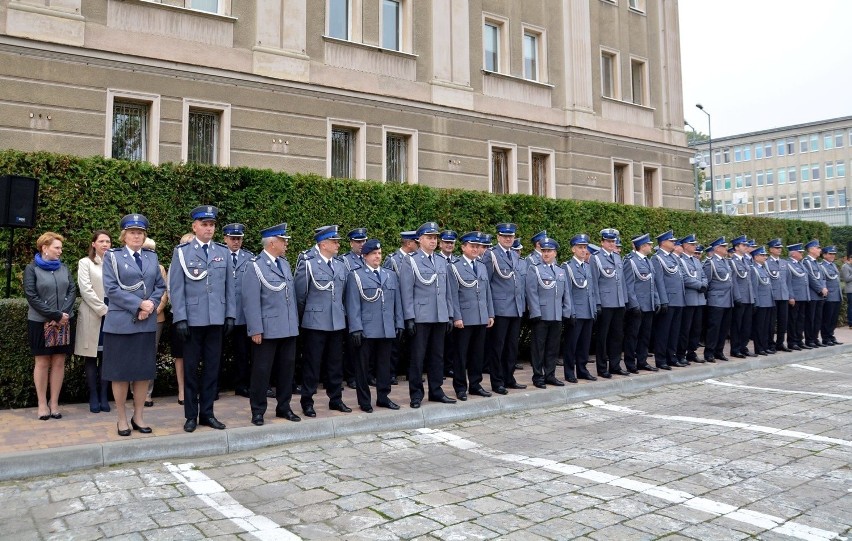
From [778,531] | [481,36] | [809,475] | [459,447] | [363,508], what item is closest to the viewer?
[778,531]

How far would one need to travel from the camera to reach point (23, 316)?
7852 mm

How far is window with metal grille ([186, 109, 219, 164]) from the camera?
48.7 feet

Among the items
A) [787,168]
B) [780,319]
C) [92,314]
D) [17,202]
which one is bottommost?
[780,319]

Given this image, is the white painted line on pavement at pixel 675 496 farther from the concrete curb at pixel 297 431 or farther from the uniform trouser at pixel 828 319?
the uniform trouser at pixel 828 319

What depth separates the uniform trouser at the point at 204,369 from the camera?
6.92 meters

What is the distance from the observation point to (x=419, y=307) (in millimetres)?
8555

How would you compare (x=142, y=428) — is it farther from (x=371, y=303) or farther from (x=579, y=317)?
(x=579, y=317)

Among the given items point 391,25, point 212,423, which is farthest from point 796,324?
point 212,423

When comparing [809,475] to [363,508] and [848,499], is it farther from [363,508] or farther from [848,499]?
[363,508]

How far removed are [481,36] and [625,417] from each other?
14.0m

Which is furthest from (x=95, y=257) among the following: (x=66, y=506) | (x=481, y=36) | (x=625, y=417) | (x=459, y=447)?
(x=481, y=36)

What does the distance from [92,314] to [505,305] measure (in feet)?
17.5

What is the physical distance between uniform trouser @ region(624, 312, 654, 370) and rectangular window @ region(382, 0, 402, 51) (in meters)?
10.1

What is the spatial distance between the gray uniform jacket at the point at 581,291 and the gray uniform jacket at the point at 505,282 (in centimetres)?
102
